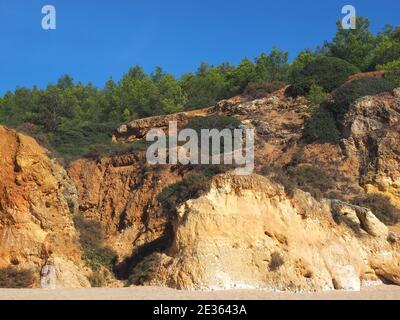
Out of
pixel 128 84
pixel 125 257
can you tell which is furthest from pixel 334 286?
pixel 128 84

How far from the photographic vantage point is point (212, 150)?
32.7 metres

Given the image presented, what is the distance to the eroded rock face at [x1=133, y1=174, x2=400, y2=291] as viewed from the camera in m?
17.5

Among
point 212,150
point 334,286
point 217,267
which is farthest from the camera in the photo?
point 212,150

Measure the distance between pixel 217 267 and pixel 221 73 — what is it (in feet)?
147

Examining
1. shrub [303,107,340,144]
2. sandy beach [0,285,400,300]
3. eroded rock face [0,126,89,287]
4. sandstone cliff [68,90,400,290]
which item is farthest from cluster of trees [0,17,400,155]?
sandy beach [0,285,400,300]

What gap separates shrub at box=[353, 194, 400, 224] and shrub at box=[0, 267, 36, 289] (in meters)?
12.9

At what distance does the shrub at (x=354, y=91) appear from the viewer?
33844 mm

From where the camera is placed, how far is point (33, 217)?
20641 millimetres

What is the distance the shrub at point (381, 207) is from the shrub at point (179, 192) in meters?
6.55

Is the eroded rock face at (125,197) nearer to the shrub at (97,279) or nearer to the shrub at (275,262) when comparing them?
the shrub at (97,279)

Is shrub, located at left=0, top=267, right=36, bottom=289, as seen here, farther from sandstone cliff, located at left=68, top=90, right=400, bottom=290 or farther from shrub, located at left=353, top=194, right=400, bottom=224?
shrub, located at left=353, top=194, right=400, bottom=224
